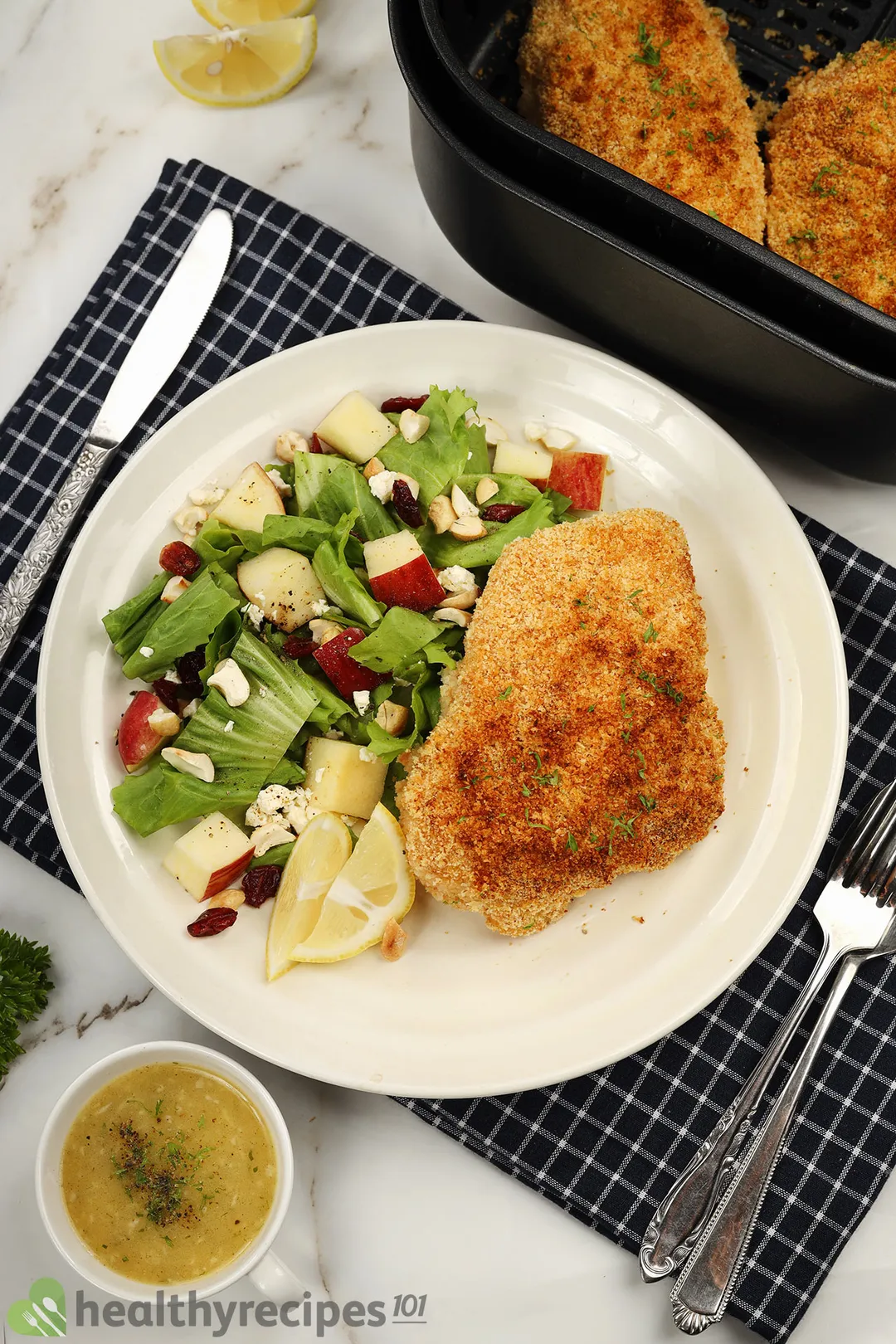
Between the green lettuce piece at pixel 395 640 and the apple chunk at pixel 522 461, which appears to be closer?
the green lettuce piece at pixel 395 640

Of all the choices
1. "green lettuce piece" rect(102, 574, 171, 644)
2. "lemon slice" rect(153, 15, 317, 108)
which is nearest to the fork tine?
"green lettuce piece" rect(102, 574, 171, 644)

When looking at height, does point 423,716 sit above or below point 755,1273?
above

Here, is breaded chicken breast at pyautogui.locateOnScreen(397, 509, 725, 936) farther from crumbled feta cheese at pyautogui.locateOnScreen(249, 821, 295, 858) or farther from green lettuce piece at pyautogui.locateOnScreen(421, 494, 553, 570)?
crumbled feta cheese at pyautogui.locateOnScreen(249, 821, 295, 858)

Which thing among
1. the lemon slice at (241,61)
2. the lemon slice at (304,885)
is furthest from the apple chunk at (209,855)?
the lemon slice at (241,61)

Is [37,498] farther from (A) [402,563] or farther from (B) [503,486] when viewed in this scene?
(B) [503,486]

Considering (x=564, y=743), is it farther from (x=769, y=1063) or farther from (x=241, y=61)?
(x=241, y=61)

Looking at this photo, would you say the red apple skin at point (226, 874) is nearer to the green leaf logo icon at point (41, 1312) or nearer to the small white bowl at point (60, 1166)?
the small white bowl at point (60, 1166)

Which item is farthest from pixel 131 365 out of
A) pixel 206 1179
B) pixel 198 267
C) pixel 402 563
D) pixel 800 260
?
pixel 206 1179
